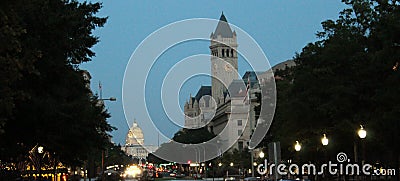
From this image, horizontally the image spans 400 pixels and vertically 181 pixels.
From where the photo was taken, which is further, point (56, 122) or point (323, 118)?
point (323, 118)

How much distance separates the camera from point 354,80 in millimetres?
46031

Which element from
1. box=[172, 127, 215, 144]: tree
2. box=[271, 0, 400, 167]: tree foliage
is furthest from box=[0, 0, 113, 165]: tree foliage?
box=[172, 127, 215, 144]: tree

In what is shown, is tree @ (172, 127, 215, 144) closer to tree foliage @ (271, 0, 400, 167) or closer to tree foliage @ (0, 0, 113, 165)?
tree foliage @ (271, 0, 400, 167)

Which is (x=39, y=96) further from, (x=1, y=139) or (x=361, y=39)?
(x=361, y=39)

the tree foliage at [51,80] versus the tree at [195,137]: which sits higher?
the tree at [195,137]

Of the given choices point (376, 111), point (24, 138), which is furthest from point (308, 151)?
point (24, 138)

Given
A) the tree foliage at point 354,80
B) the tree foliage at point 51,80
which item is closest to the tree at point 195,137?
the tree foliage at point 354,80

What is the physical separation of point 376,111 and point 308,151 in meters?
26.4

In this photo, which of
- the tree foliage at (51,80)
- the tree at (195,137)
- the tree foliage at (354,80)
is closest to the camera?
the tree foliage at (51,80)

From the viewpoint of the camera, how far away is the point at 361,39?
151ft

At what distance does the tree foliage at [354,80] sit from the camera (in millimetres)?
39312

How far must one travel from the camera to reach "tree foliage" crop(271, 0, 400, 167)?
39312mm

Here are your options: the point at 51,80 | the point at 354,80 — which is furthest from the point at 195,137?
the point at 51,80

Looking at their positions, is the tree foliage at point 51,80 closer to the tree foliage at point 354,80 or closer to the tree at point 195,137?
the tree foliage at point 354,80
